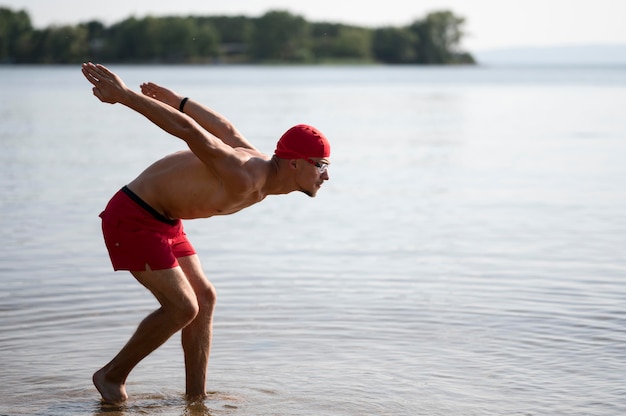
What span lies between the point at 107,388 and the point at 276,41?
17347cm

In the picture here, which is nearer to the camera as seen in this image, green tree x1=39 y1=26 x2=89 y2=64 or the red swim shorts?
the red swim shorts

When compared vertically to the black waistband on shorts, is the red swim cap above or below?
above

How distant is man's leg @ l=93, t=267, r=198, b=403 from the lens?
591 cm

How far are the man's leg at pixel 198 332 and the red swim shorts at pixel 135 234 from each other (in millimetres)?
319

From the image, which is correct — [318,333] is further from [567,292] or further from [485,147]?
[485,147]

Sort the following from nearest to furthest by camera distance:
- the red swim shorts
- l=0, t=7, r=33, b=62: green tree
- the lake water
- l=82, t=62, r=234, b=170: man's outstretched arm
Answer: l=82, t=62, r=234, b=170: man's outstretched arm < the red swim shorts < the lake water < l=0, t=7, r=33, b=62: green tree

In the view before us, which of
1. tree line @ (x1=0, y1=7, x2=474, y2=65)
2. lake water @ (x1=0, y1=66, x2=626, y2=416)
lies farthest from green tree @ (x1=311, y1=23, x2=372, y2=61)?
lake water @ (x1=0, y1=66, x2=626, y2=416)

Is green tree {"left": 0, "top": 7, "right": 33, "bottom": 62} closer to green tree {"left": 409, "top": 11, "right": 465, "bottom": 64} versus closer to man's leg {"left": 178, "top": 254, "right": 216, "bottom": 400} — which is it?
green tree {"left": 409, "top": 11, "right": 465, "bottom": 64}

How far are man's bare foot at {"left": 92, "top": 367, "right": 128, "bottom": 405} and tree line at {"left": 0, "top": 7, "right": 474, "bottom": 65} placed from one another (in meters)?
140

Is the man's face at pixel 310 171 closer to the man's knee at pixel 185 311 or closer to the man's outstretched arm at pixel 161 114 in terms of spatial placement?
the man's outstretched arm at pixel 161 114

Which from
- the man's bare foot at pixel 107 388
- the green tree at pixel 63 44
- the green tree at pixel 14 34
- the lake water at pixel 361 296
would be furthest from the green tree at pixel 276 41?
the man's bare foot at pixel 107 388

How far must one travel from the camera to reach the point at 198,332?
641 centimetres

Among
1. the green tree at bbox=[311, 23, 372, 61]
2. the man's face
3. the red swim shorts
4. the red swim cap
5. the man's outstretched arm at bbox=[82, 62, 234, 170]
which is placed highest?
the man's outstretched arm at bbox=[82, 62, 234, 170]

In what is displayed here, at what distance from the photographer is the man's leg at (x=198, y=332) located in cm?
623
